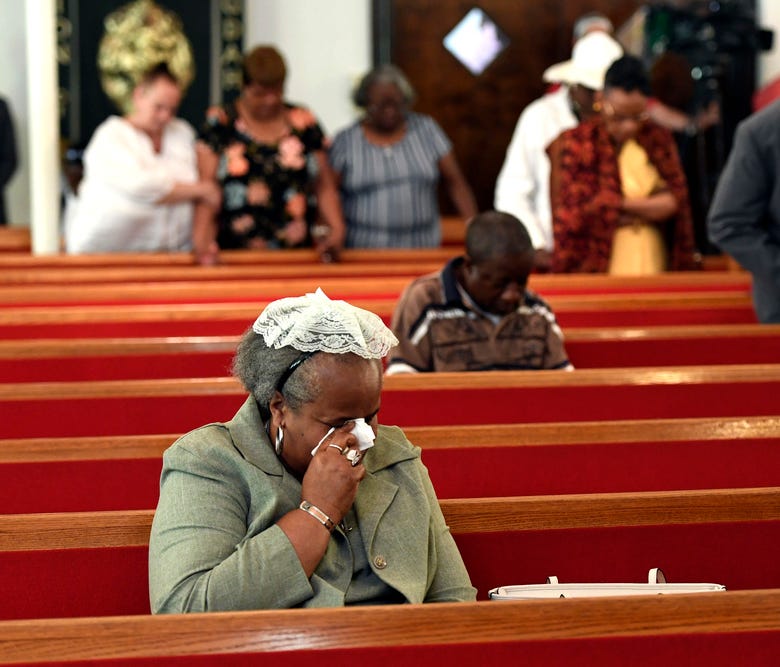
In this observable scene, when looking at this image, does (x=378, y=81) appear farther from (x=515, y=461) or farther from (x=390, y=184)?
(x=515, y=461)

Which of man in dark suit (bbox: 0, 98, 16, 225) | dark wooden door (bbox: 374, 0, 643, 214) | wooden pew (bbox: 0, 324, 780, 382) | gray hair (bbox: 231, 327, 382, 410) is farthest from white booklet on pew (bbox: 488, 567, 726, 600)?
dark wooden door (bbox: 374, 0, 643, 214)

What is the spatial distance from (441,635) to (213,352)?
2149 millimetres

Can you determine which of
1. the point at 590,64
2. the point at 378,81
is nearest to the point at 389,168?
the point at 378,81

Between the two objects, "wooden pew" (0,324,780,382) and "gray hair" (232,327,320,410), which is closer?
"gray hair" (232,327,320,410)

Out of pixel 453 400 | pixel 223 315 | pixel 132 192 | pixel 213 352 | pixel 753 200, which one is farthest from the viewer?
pixel 132 192

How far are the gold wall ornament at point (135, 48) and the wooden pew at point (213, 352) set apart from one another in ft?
18.9

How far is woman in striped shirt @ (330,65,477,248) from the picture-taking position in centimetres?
610

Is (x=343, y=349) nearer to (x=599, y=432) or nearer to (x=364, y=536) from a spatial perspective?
(x=364, y=536)

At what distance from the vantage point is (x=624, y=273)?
5535mm

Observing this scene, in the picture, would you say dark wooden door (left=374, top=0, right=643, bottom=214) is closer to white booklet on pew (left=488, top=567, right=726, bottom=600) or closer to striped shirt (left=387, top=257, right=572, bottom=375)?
striped shirt (left=387, top=257, right=572, bottom=375)

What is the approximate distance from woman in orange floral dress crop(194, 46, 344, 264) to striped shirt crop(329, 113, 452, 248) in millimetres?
142

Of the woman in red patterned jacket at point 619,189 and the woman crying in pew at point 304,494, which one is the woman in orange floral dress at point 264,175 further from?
the woman crying in pew at point 304,494

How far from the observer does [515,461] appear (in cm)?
283

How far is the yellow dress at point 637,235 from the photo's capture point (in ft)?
18.0
